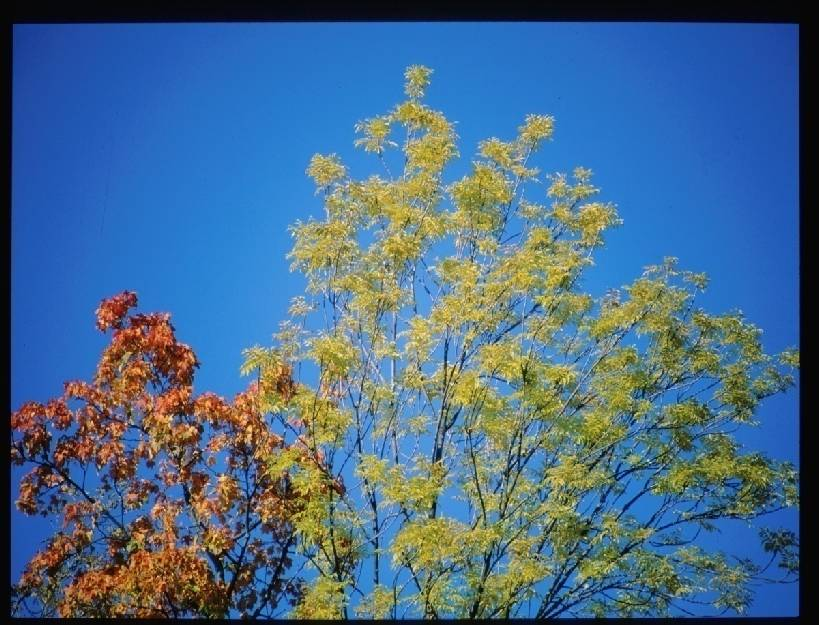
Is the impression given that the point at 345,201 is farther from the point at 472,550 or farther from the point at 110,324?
the point at 472,550

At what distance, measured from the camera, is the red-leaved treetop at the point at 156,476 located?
397 cm

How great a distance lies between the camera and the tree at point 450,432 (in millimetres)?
3850

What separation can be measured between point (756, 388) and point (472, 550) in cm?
177

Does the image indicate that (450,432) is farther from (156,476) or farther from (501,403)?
(156,476)

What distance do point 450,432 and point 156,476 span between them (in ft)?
5.12

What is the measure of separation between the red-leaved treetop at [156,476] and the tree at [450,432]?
12 mm

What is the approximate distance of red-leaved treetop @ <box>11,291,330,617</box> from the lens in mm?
3967

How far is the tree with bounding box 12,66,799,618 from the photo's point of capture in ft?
12.6

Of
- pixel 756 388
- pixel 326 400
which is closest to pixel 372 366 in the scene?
pixel 326 400

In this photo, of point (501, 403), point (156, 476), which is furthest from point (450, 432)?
point (156, 476)

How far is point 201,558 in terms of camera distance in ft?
13.1

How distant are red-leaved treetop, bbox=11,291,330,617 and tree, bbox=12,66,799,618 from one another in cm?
1

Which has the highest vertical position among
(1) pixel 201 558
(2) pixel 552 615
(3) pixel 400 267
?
(3) pixel 400 267
